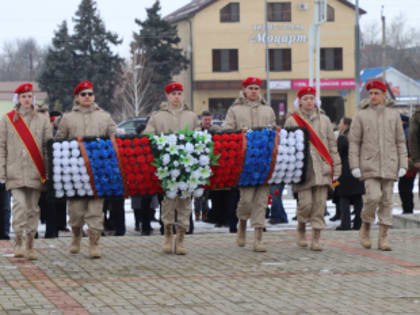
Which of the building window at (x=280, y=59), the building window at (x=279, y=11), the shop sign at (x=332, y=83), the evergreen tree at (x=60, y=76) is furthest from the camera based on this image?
the evergreen tree at (x=60, y=76)

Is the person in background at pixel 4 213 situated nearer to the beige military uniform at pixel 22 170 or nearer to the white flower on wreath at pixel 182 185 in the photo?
the beige military uniform at pixel 22 170

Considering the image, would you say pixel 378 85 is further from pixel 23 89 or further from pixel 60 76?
pixel 60 76

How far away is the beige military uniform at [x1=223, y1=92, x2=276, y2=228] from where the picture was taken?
10234 millimetres

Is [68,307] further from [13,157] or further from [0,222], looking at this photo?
[0,222]

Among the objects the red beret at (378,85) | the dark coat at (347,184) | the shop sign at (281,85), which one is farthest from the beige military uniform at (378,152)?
the shop sign at (281,85)

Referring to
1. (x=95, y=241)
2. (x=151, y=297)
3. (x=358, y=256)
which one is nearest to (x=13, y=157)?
(x=95, y=241)

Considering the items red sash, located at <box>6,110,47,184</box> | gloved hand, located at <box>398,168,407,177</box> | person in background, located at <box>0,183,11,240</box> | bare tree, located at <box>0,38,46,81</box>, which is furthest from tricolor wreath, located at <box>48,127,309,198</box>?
bare tree, located at <box>0,38,46,81</box>

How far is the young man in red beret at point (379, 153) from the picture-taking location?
33.5 feet

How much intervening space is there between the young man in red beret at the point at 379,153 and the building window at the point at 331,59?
5011 cm

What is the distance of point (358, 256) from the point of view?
9.87 metres

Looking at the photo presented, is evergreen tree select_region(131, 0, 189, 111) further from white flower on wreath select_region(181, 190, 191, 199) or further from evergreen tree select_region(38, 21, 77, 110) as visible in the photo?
white flower on wreath select_region(181, 190, 191, 199)

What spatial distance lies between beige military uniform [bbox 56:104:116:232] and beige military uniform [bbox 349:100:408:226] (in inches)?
121

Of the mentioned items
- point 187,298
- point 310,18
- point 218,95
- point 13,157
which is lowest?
point 187,298

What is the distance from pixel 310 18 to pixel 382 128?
51.4 m
